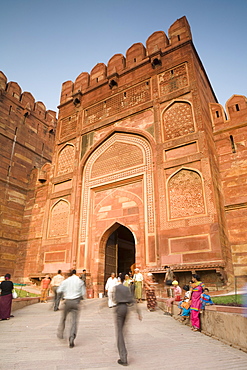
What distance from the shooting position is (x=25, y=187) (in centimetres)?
1484

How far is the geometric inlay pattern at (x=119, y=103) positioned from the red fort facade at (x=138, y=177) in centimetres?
6

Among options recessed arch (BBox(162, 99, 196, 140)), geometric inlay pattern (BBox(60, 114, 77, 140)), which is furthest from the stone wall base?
geometric inlay pattern (BBox(60, 114, 77, 140))

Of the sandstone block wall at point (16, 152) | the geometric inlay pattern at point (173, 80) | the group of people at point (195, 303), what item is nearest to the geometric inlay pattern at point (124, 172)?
the geometric inlay pattern at point (173, 80)

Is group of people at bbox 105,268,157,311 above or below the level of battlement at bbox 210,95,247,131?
below

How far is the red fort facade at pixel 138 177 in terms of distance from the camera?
8.27 m

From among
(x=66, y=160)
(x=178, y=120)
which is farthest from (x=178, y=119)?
(x=66, y=160)

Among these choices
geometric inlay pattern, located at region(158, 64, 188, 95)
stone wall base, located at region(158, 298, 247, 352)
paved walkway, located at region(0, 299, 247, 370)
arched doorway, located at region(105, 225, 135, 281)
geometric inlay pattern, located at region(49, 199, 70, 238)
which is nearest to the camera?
paved walkway, located at region(0, 299, 247, 370)

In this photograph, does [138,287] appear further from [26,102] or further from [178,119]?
[26,102]

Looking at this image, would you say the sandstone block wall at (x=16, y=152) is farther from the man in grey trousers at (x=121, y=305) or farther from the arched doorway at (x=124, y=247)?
the man in grey trousers at (x=121, y=305)

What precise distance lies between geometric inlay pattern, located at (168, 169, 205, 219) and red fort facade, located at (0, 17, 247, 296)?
0.11 feet

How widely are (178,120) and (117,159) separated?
291cm

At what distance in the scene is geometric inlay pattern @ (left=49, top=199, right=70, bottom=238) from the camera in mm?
11167

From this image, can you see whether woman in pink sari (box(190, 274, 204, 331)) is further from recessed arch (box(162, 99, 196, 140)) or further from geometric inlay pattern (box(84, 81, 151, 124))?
geometric inlay pattern (box(84, 81, 151, 124))

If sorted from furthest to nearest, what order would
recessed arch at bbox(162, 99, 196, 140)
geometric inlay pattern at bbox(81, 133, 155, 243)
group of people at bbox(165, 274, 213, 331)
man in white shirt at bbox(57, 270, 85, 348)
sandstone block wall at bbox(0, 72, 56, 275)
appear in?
sandstone block wall at bbox(0, 72, 56, 275), recessed arch at bbox(162, 99, 196, 140), geometric inlay pattern at bbox(81, 133, 155, 243), group of people at bbox(165, 274, 213, 331), man in white shirt at bbox(57, 270, 85, 348)
